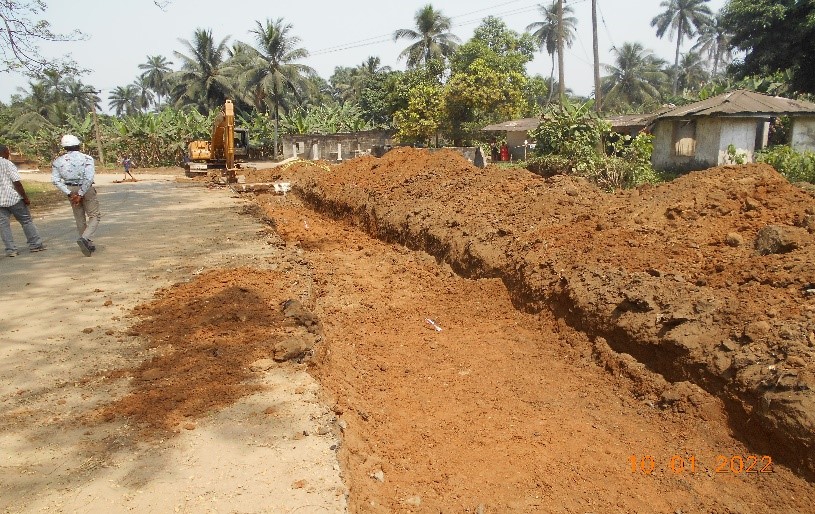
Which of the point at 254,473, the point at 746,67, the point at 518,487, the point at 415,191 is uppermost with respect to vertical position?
the point at 746,67

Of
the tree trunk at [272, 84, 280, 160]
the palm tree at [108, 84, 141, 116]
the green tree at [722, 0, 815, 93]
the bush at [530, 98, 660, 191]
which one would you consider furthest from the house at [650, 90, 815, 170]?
the palm tree at [108, 84, 141, 116]

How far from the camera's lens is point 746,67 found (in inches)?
904

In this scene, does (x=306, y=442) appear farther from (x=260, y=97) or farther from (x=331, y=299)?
(x=260, y=97)

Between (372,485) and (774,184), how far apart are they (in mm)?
5858

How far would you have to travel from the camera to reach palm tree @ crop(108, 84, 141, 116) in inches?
3388

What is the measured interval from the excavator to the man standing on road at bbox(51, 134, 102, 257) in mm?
11913

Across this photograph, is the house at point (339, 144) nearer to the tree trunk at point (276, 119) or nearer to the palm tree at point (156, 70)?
the tree trunk at point (276, 119)

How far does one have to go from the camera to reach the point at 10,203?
8.06 meters

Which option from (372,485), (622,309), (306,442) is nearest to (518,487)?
Answer: (372,485)

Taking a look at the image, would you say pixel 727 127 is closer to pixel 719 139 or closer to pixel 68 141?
pixel 719 139

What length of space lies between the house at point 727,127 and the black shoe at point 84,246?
16740mm

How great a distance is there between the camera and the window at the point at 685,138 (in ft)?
Answer: 61.5

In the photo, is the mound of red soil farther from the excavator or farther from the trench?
the excavator

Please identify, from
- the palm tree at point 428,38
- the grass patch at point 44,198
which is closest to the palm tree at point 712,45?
the palm tree at point 428,38
